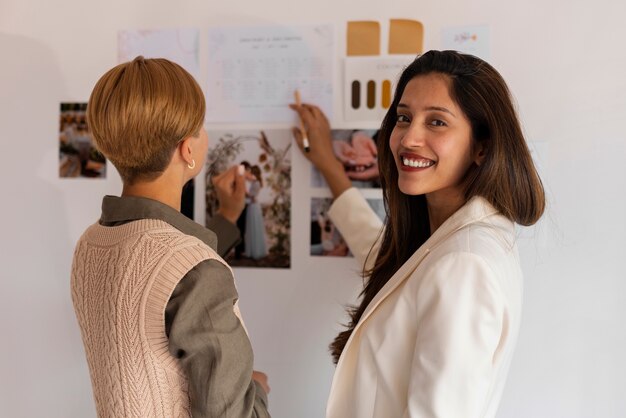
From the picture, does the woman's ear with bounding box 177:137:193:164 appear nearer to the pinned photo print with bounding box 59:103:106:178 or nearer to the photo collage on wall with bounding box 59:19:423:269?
the photo collage on wall with bounding box 59:19:423:269

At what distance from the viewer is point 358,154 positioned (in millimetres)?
1326

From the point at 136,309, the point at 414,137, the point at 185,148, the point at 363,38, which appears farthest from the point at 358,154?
the point at 136,309

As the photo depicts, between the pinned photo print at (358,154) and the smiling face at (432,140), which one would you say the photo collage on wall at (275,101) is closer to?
the pinned photo print at (358,154)

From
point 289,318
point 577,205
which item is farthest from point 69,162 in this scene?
point 577,205

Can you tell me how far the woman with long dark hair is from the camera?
82 centimetres

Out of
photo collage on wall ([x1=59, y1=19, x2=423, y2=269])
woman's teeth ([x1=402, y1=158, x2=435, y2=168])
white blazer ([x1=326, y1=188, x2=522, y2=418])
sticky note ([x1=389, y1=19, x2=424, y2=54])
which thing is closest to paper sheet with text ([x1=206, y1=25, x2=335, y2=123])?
photo collage on wall ([x1=59, y1=19, x2=423, y2=269])

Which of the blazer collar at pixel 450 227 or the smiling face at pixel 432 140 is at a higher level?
the smiling face at pixel 432 140

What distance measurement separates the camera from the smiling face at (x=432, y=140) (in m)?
0.95

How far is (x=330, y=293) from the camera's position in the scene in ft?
4.49

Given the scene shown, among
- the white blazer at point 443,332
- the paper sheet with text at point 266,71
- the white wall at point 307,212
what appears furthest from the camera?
the paper sheet with text at point 266,71

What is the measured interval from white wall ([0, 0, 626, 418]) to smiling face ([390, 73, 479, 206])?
348mm

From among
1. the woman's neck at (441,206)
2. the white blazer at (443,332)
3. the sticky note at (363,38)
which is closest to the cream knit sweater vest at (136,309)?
the white blazer at (443,332)

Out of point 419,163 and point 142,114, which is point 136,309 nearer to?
point 142,114

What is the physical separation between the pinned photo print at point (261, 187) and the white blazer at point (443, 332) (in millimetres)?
440
